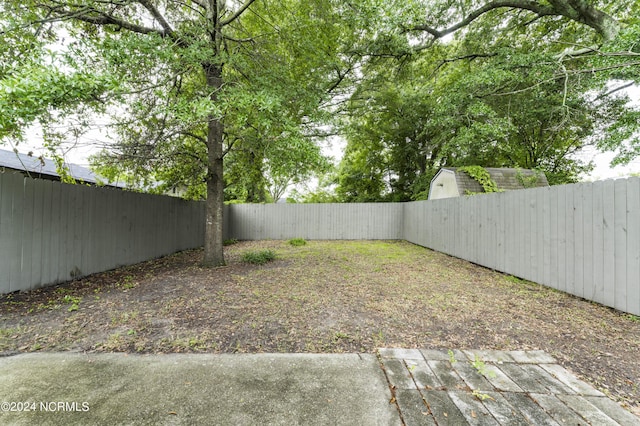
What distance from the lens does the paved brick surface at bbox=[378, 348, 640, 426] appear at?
1.43 m

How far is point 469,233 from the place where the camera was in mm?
6137

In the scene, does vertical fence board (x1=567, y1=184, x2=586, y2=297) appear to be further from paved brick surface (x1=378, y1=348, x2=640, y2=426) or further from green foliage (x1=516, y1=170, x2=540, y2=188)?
green foliage (x1=516, y1=170, x2=540, y2=188)

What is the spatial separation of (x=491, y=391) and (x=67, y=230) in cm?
568

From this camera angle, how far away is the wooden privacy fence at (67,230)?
3.39m

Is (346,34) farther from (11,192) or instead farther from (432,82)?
(11,192)

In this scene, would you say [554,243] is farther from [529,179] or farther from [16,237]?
[16,237]

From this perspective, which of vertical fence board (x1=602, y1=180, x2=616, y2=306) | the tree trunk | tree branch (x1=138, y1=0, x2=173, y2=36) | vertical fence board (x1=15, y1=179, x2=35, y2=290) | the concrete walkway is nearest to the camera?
the concrete walkway

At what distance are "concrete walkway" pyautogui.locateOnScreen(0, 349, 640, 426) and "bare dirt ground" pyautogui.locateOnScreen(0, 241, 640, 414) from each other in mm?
208

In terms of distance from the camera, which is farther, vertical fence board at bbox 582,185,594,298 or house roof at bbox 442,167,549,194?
house roof at bbox 442,167,549,194

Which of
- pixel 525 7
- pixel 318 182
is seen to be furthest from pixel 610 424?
pixel 318 182

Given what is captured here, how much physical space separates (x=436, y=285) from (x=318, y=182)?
16615 millimetres

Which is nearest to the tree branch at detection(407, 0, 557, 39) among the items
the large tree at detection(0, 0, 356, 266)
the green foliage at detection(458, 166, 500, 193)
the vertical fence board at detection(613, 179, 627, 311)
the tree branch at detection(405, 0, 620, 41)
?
the tree branch at detection(405, 0, 620, 41)

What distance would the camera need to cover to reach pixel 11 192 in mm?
3391

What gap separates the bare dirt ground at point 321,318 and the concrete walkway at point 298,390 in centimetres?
21
